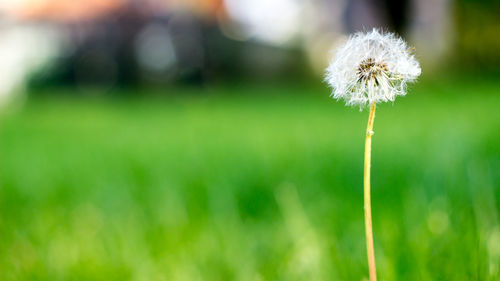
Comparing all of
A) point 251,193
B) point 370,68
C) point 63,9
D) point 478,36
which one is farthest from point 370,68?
point 63,9

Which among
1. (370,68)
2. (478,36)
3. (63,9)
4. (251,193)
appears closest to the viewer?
(370,68)

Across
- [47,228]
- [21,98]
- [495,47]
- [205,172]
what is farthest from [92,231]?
[21,98]

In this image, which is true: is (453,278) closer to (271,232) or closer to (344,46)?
(344,46)

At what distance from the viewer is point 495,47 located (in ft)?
37.0

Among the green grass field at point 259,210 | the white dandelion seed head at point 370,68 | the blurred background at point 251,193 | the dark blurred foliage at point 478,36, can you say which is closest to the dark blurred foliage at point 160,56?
the dark blurred foliage at point 478,36

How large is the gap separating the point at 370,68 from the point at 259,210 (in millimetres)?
1463

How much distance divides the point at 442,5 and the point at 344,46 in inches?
493

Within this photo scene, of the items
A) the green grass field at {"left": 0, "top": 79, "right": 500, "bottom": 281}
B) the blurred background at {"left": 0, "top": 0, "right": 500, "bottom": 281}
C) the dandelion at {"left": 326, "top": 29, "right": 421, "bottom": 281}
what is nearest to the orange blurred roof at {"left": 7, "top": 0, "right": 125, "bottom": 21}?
the blurred background at {"left": 0, "top": 0, "right": 500, "bottom": 281}

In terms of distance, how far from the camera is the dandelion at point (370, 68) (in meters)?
0.62

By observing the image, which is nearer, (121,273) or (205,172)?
(121,273)

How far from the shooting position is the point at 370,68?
2.15ft

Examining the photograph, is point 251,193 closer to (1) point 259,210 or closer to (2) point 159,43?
(1) point 259,210

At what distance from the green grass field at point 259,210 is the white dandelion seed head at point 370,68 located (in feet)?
1.39

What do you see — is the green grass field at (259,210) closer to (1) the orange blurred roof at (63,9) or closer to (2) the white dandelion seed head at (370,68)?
(2) the white dandelion seed head at (370,68)
